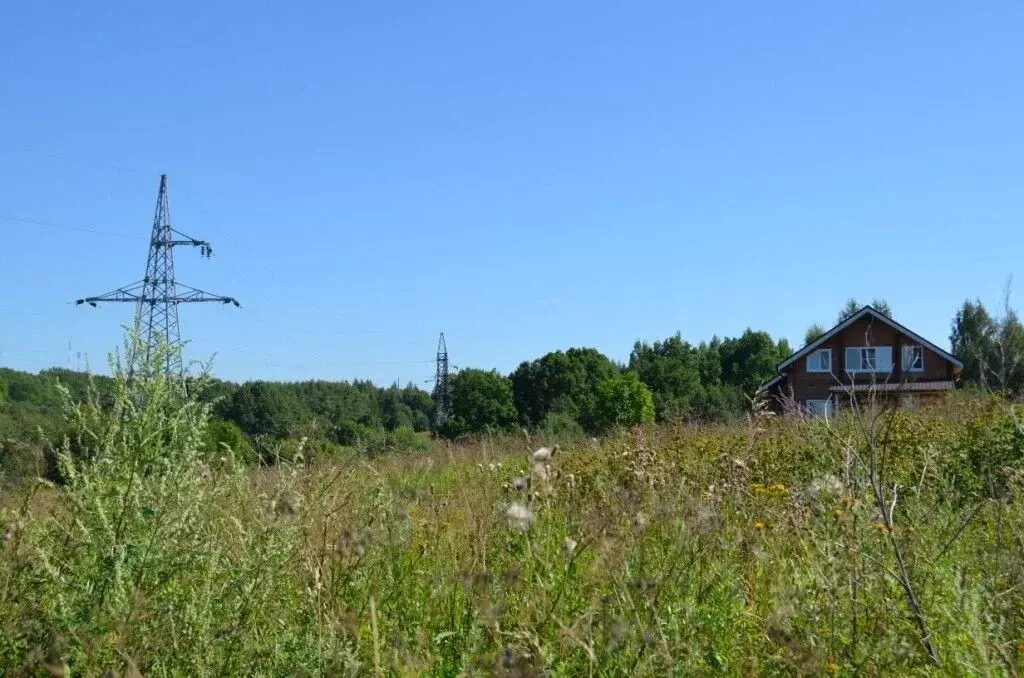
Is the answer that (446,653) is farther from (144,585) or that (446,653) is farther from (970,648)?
(970,648)

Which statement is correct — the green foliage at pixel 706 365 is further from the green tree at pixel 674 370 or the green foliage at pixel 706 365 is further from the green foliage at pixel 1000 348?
the green foliage at pixel 1000 348

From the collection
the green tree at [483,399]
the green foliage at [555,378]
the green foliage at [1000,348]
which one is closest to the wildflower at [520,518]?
the green foliage at [1000,348]

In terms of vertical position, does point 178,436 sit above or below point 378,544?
above

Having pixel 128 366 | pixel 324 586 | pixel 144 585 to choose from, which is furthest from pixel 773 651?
pixel 128 366

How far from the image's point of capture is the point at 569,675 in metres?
2.86

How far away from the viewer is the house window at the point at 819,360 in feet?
137

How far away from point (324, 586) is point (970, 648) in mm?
2079

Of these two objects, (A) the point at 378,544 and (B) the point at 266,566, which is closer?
(B) the point at 266,566

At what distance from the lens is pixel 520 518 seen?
4.69 meters

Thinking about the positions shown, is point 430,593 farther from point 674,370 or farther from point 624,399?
point 674,370

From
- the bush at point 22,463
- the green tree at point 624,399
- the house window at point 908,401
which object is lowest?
the bush at point 22,463

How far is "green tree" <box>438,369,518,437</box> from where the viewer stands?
252 ft

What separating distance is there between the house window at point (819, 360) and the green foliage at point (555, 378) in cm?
3475

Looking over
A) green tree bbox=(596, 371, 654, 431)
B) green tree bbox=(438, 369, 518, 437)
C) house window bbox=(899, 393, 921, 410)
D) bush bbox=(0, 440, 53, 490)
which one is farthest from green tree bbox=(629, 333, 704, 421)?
bush bbox=(0, 440, 53, 490)
